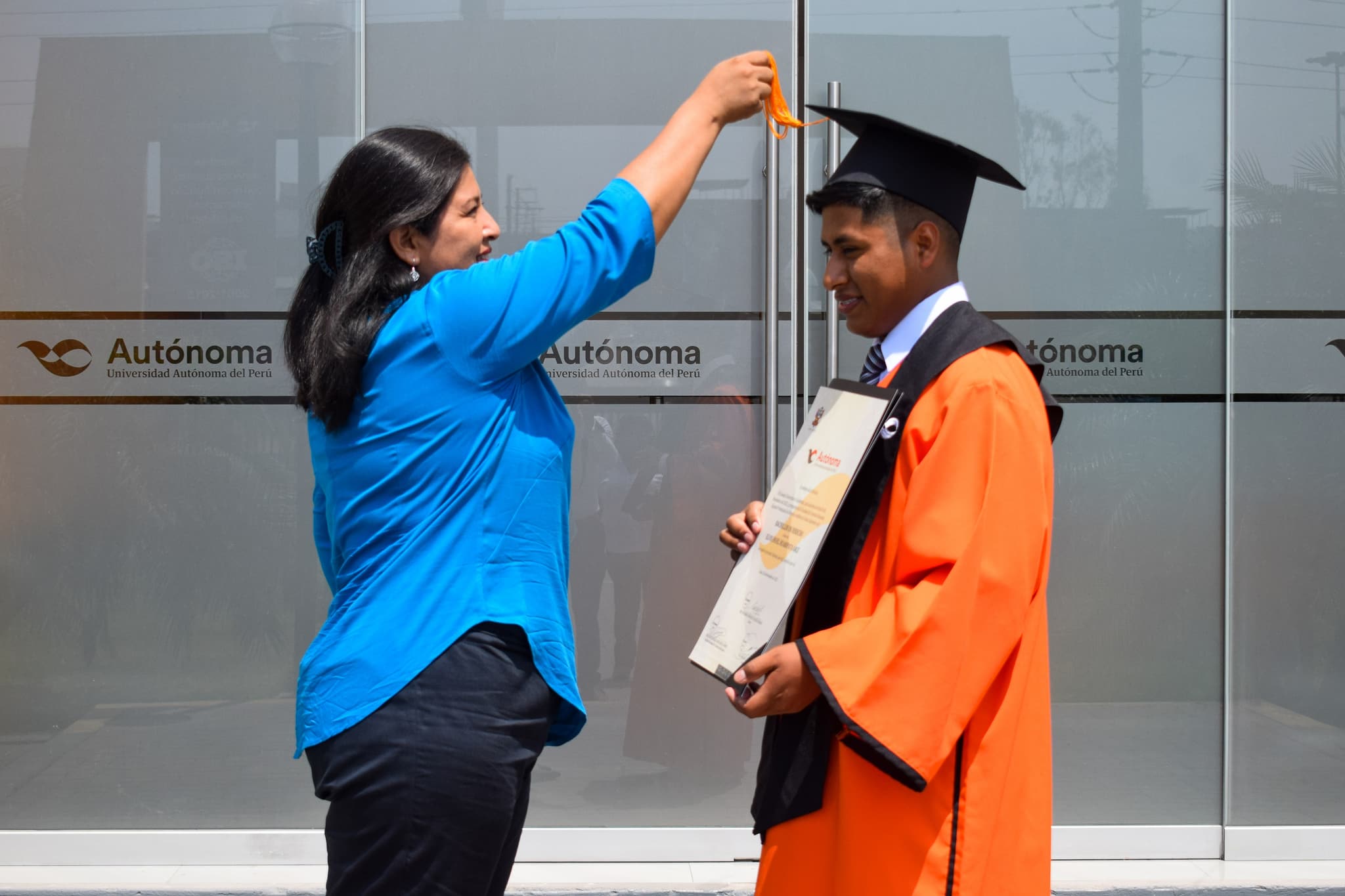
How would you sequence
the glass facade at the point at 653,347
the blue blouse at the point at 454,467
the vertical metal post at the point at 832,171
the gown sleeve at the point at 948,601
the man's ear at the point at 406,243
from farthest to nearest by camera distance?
the glass facade at the point at 653,347 < the vertical metal post at the point at 832,171 < the man's ear at the point at 406,243 < the blue blouse at the point at 454,467 < the gown sleeve at the point at 948,601

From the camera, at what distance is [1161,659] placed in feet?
14.4

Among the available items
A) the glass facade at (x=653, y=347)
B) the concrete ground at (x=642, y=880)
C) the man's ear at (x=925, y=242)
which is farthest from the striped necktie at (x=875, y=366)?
the concrete ground at (x=642, y=880)

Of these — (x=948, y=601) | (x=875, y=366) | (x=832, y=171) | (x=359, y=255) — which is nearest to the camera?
(x=948, y=601)

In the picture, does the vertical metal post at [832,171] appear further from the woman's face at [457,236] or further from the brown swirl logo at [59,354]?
the brown swirl logo at [59,354]

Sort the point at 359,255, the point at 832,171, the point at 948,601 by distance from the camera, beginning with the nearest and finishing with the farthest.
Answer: the point at 948,601 → the point at 359,255 → the point at 832,171

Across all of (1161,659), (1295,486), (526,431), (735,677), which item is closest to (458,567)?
(526,431)

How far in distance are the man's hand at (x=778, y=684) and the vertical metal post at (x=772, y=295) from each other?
214 centimetres

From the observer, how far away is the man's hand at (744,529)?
227 cm

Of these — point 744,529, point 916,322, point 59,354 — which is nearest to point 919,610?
point 744,529

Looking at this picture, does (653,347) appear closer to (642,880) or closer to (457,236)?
(642,880)

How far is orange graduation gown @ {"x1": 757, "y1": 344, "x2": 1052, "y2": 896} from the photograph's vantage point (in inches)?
77.0

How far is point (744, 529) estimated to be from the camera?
2.28 m

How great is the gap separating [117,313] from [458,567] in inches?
108

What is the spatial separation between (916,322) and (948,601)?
1.71 feet
